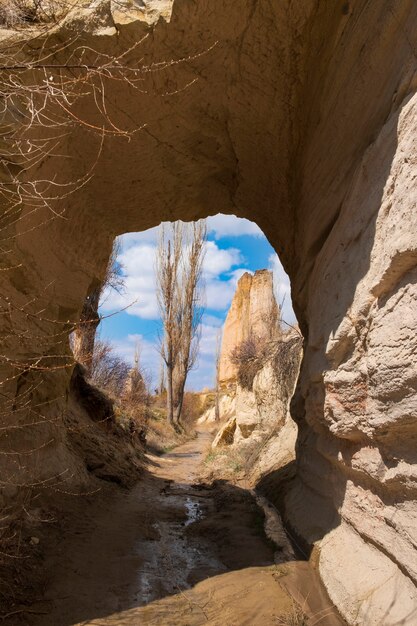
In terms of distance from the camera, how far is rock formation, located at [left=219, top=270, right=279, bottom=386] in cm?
2902

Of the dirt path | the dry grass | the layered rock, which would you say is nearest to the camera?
the dry grass

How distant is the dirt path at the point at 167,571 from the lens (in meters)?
3.08

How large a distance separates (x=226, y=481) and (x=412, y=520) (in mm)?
6121

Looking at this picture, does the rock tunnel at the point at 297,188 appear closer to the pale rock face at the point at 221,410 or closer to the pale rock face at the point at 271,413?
the pale rock face at the point at 271,413

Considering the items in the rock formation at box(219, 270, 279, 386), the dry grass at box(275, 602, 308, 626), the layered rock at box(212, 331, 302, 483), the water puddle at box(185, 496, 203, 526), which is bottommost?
the dry grass at box(275, 602, 308, 626)

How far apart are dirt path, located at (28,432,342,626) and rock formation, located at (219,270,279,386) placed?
2193 cm

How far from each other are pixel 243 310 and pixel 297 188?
26.1 m

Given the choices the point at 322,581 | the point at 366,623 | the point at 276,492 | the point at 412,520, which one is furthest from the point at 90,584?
the point at 276,492

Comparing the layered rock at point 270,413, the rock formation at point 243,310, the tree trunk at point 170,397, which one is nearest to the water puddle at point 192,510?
the layered rock at point 270,413

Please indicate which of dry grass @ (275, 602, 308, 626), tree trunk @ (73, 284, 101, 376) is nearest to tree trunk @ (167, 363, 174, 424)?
tree trunk @ (73, 284, 101, 376)

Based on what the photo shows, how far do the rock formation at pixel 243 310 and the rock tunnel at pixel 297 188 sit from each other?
21.9 m

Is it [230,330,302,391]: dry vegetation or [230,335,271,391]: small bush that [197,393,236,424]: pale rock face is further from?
[230,330,302,391]: dry vegetation

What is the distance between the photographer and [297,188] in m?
5.31

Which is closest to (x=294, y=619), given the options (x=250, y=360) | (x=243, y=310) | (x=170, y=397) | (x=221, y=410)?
(x=250, y=360)
